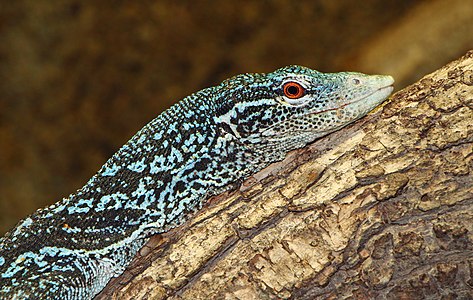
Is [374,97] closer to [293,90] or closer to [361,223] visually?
[293,90]

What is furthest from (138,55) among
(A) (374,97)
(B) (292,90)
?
(A) (374,97)

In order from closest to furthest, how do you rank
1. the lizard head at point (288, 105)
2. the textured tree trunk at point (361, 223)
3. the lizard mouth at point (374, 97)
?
the textured tree trunk at point (361, 223)
the lizard mouth at point (374, 97)
the lizard head at point (288, 105)

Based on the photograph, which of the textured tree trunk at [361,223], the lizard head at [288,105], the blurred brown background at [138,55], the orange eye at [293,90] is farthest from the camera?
the blurred brown background at [138,55]

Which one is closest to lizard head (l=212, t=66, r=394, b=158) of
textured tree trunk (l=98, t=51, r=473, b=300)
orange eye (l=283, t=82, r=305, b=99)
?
orange eye (l=283, t=82, r=305, b=99)

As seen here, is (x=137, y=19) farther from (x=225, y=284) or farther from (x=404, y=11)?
(x=225, y=284)

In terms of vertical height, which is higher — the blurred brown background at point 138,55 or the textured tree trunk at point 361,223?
the blurred brown background at point 138,55

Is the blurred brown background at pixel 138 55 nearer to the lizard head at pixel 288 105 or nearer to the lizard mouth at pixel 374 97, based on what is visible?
the lizard head at pixel 288 105

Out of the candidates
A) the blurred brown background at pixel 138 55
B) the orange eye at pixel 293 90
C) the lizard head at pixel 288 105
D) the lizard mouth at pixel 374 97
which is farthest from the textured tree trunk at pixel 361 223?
the blurred brown background at pixel 138 55

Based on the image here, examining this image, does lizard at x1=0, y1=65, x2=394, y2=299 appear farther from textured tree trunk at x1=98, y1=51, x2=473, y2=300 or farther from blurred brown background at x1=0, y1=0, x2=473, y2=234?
blurred brown background at x1=0, y1=0, x2=473, y2=234
